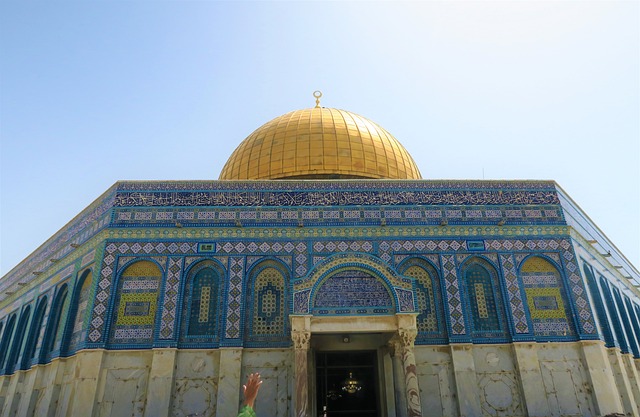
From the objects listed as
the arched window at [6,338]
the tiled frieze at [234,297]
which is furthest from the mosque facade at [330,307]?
the arched window at [6,338]

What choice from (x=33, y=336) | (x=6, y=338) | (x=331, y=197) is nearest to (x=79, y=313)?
(x=33, y=336)

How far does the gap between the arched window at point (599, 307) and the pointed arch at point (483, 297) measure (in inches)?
103

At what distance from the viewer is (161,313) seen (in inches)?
435

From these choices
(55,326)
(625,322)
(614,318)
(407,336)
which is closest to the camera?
(407,336)

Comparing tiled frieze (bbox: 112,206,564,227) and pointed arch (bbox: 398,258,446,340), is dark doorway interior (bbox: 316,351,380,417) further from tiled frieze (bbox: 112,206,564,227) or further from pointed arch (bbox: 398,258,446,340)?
tiled frieze (bbox: 112,206,564,227)

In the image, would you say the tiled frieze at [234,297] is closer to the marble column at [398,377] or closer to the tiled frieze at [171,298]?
the tiled frieze at [171,298]

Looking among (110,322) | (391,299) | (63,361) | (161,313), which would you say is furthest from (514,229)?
(63,361)

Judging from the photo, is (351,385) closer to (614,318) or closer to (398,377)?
(398,377)

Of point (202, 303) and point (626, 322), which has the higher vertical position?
point (626, 322)

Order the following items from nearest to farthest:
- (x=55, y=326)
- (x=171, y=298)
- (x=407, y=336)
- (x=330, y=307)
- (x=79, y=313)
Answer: (x=407, y=336), (x=330, y=307), (x=171, y=298), (x=79, y=313), (x=55, y=326)

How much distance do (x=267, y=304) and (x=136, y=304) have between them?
3.04 meters

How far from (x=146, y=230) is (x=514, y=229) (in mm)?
9141

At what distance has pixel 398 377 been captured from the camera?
11.0 meters

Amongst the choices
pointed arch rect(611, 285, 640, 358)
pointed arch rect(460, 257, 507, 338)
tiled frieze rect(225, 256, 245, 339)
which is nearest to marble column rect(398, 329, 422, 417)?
pointed arch rect(460, 257, 507, 338)
